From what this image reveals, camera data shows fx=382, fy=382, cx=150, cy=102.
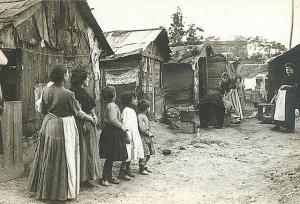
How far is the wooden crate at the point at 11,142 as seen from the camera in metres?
5.99

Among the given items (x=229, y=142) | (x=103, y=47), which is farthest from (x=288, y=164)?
(x=103, y=47)

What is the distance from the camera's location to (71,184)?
17.1 ft

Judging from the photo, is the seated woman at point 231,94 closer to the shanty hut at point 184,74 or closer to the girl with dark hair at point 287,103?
the shanty hut at point 184,74

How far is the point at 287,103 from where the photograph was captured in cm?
1193

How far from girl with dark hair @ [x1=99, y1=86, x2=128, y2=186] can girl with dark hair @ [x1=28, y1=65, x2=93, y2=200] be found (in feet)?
3.34

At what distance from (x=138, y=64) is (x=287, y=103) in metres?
5.08

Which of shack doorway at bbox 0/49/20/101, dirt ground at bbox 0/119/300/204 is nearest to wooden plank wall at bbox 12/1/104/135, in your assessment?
shack doorway at bbox 0/49/20/101

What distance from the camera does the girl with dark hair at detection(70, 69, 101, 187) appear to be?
18.8 feet

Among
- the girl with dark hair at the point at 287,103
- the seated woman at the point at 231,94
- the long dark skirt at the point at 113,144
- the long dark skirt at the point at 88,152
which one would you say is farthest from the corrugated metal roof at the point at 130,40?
the long dark skirt at the point at 88,152

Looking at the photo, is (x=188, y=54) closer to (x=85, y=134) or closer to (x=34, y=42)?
(x=34, y=42)

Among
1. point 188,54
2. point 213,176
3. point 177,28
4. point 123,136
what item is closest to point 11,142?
point 123,136

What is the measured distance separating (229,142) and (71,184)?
6.38m

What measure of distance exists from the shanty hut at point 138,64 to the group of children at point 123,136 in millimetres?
A: 6201

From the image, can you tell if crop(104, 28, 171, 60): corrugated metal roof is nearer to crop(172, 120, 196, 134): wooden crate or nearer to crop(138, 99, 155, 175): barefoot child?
crop(172, 120, 196, 134): wooden crate
